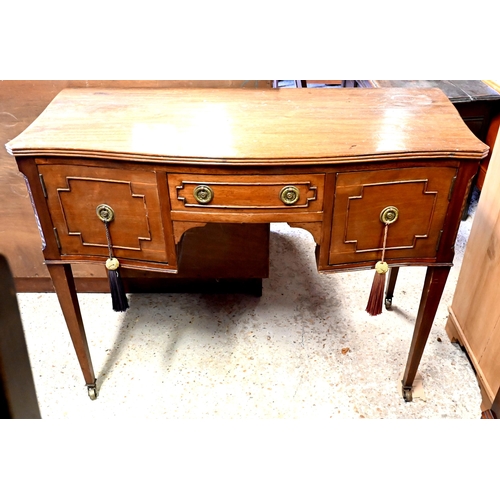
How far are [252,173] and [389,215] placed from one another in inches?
13.0

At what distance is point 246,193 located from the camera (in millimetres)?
1106

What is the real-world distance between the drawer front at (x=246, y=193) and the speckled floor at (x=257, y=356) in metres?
0.66

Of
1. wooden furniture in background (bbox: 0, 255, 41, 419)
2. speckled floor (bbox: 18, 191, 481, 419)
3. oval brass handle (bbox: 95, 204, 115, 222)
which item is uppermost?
wooden furniture in background (bbox: 0, 255, 41, 419)

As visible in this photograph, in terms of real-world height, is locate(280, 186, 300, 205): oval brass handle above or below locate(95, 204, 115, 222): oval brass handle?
above

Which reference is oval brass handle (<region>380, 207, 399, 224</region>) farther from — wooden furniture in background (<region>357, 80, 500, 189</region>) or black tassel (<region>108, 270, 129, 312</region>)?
wooden furniture in background (<region>357, 80, 500, 189</region>)

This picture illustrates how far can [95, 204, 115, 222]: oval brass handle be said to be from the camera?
3.83 feet

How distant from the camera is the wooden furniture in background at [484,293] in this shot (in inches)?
56.0

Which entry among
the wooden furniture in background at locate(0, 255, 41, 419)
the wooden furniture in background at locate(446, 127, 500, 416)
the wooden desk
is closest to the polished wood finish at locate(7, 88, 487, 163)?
the wooden desk

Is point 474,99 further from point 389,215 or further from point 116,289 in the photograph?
point 116,289

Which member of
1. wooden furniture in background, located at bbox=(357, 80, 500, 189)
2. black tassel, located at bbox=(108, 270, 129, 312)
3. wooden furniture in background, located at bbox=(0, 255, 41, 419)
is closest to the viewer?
wooden furniture in background, located at bbox=(0, 255, 41, 419)

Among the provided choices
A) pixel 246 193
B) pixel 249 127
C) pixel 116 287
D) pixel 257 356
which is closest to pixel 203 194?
pixel 246 193

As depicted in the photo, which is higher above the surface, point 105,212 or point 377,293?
point 105,212

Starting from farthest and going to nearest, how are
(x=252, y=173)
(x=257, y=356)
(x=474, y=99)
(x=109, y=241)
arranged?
1. (x=474, y=99)
2. (x=257, y=356)
3. (x=109, y=241)
4. (x=252, y=173)

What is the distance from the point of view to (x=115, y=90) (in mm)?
1364
